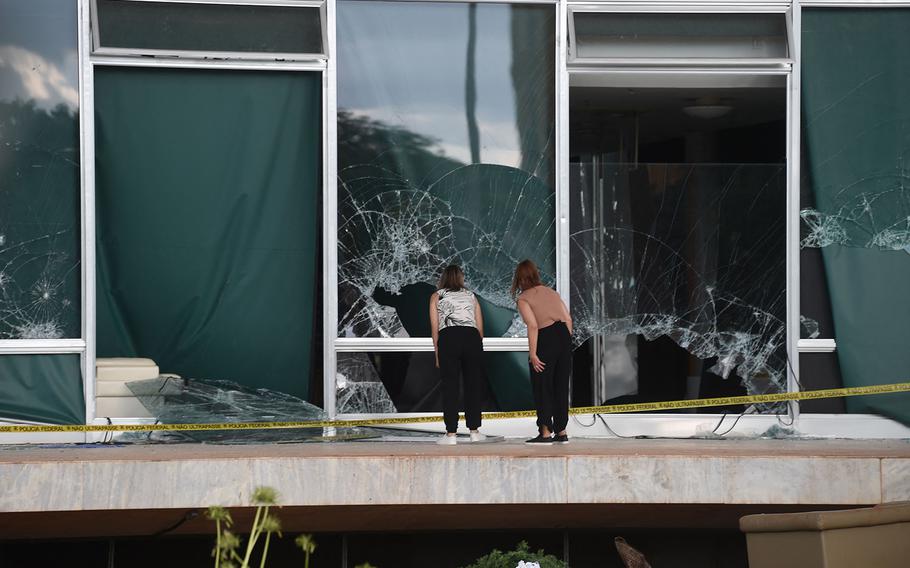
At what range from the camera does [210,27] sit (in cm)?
1030

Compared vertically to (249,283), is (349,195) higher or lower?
higher

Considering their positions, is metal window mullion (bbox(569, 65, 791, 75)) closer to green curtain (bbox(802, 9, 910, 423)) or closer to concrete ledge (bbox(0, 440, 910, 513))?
green curtain (bbox(802, 9, 910, 423))

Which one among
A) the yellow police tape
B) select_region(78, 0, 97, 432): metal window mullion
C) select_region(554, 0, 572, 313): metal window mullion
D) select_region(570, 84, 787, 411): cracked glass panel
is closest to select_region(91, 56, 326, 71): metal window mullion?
select_region(78, 0, 97, 432): metal window mullion

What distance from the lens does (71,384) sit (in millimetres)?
10062

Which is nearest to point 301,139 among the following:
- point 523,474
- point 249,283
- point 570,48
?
point 249,283

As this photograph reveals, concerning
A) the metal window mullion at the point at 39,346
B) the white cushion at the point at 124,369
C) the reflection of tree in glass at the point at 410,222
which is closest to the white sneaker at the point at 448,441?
the reflection of tree in glass at the point at 410,222

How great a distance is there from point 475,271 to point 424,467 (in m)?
2.80

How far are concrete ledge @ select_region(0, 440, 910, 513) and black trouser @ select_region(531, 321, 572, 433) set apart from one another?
4.09 ft

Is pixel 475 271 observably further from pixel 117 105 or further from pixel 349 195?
pixel 117 105

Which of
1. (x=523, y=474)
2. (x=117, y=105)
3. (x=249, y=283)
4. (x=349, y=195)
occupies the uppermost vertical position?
(x=117, y=105)

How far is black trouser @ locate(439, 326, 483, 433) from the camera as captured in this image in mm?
9359

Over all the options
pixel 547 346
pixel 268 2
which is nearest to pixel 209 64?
pixel 268 2

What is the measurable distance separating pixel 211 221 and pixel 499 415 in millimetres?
2731

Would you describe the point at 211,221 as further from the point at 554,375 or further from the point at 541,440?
the point at 541,440
